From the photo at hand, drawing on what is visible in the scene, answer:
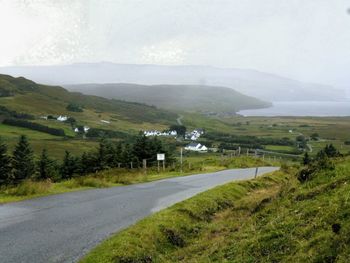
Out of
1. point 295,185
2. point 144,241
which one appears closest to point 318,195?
point 295,185

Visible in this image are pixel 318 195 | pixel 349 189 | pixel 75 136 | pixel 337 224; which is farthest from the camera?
pixel 75 136

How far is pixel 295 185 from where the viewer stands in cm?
1603

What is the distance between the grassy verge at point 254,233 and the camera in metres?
8.13

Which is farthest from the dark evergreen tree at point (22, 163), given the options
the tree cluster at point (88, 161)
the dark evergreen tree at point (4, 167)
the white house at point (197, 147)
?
the white house at point (197, 147)

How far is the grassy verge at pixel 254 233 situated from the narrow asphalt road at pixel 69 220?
0.89m

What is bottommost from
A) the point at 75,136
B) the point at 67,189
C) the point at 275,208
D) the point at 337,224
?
the point at 75,136

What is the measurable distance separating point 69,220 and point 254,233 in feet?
23.4

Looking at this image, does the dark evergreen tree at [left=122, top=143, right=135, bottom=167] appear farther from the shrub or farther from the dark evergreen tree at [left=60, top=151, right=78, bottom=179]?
the shrub

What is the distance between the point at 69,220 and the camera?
14.8 metres

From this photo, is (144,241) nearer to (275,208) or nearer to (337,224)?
(275,208)

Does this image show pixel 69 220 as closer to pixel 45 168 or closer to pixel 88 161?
pixel 88 161

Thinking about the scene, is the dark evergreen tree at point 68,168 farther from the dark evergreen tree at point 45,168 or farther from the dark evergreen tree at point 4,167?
the dark evergreen tree at point 4,167

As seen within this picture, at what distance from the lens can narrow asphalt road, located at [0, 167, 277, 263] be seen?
10930 millimetres

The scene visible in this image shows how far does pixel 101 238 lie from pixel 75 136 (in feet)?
574
